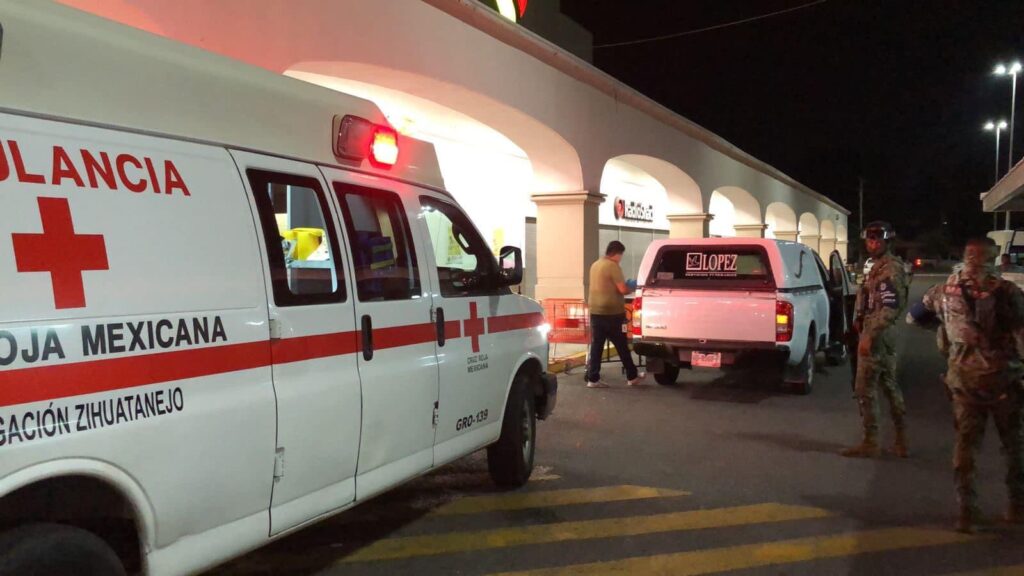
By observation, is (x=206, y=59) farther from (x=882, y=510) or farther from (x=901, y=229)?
(x=901, y=229)

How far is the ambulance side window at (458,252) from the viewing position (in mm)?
4996

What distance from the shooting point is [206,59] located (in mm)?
3490

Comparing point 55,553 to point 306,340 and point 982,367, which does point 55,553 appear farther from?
point 982,367

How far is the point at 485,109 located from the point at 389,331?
28.7 ft

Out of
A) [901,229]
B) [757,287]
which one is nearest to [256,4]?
[757,287]

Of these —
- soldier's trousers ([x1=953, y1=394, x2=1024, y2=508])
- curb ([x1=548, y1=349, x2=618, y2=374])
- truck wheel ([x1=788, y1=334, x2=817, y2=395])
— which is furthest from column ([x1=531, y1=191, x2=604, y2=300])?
soldier's trousers ([x1=953, y1=394, x2=1024, y2=508])

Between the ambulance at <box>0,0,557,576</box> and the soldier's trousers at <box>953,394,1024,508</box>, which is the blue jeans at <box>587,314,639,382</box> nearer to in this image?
the soldier's trousers at <box>953,394,1024,508</box>

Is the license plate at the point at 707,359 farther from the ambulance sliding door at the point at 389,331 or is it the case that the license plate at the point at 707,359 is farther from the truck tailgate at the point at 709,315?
the ambulance sliding door at the point at 389,331

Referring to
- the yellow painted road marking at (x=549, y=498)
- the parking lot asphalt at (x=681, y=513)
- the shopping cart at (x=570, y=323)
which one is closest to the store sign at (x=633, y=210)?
the shopping cart at (x=570, y=323)

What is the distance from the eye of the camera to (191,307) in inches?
120

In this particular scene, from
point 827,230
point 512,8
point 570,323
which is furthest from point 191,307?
point 827,230

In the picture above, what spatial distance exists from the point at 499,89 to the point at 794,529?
8.70 meters

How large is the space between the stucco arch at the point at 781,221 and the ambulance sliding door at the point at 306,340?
108 feet

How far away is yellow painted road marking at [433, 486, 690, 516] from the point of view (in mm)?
5348
